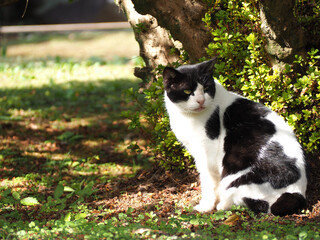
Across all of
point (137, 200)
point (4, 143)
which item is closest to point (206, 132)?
point (137, 200)

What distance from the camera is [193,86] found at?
3684 mm

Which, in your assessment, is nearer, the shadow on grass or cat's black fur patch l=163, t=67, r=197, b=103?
cat's black fur patch l=163, t=67, r=197, b=103

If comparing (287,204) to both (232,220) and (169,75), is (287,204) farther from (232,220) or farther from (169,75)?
(169,75)

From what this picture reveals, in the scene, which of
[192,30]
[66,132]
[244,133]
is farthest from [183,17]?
[66,132]

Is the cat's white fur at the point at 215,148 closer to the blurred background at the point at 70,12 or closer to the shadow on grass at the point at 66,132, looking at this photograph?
the shadow on grass at the point at 66,132

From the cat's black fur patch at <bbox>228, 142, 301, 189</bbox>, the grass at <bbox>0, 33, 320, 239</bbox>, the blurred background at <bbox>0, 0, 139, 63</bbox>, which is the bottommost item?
the blurred background at <bbox>0, 0, 139, 63</bbox>

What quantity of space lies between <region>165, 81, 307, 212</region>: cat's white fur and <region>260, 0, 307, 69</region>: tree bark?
601mm

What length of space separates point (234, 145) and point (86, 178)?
2388mm

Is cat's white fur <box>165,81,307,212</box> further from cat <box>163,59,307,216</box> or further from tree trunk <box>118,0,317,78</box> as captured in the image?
tree trunk <box>118,0,317,78</box>

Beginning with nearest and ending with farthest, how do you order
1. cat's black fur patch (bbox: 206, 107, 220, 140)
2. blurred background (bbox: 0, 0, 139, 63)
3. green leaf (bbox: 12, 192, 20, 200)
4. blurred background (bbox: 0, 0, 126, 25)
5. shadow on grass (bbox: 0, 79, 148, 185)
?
1. cat's black fur patch (bbox: 206, 107, 220, 140)
2. green leaf (bbox: 12, 192, 20, 200)
3. shadow on grass (bbox: 0, 79, 148, 185)
4. blurred background (bbox: 0, 0, 139, 63)
5. blurred background (bbox: 0, 0, 126, 25)

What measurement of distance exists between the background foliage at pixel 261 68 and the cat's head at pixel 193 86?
0.52 meters

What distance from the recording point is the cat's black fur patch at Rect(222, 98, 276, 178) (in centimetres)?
369

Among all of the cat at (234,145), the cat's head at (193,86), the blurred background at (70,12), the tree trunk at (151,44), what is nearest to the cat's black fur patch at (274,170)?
the cat at (234,145)

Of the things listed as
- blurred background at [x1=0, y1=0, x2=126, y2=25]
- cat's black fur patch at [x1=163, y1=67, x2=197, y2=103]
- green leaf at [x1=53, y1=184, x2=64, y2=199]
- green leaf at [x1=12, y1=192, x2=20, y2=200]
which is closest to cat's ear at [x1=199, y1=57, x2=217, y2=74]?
cat's black fur patch at [x1=163, y1=67, x2=197, y2=103]
